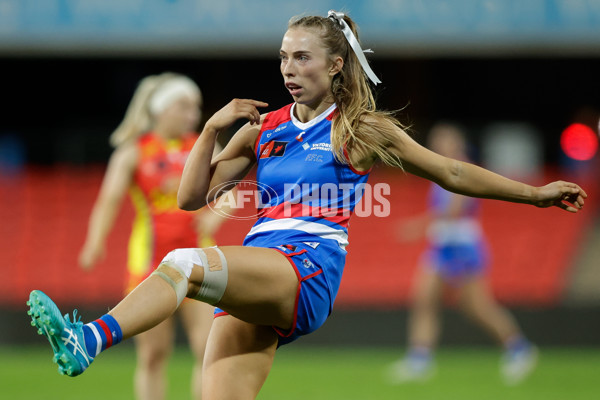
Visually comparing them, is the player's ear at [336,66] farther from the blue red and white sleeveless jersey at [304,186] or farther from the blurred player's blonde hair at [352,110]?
the blue red and white sleeveless jersey at [304,186]

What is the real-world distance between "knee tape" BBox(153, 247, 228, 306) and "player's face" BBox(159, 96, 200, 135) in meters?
2.59

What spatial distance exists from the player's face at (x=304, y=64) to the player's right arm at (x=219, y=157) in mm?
168

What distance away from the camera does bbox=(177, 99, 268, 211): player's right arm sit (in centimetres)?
361

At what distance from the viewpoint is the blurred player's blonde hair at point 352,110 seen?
354 centimetres

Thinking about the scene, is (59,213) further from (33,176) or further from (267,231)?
(267,231)

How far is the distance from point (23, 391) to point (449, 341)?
17.7 ft

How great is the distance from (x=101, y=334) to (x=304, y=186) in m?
1.08

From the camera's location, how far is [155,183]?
18.4ft

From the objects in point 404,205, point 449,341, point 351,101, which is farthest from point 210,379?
point 404,205

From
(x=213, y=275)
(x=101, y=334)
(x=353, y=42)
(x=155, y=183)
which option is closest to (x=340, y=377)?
(x=155, y=183)

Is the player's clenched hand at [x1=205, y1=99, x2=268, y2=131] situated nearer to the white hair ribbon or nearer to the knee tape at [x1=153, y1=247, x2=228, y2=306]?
the white hair ribbon

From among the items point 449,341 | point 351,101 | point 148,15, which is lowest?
point 449,341

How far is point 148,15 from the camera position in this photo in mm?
11320

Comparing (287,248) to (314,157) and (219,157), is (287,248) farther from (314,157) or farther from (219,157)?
(219,157)
